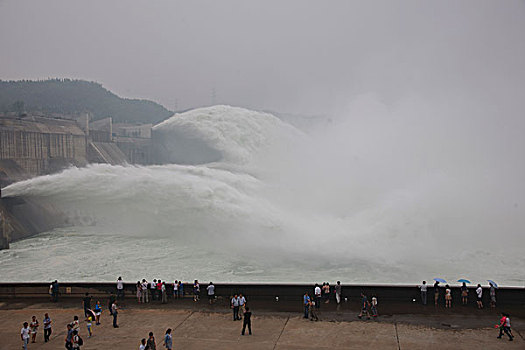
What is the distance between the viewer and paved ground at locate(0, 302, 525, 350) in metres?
9.87

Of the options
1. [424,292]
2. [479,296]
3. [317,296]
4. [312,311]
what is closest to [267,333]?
[312,311]

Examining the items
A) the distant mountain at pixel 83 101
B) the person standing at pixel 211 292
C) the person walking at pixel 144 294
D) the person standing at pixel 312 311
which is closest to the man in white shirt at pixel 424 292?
the person standing at pixel 312 311

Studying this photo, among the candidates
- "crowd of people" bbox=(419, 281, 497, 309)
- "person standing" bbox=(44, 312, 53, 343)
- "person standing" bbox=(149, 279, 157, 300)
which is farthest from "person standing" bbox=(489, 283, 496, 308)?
"person standing" bbox=(44, 312, 53, 343)

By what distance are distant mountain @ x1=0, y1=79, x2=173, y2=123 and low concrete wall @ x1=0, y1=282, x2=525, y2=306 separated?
91745 mm

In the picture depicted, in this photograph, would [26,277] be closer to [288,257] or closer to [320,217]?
[288,257]

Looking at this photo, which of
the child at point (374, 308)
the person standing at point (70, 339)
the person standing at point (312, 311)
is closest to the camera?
the person standing at point (70, 339)

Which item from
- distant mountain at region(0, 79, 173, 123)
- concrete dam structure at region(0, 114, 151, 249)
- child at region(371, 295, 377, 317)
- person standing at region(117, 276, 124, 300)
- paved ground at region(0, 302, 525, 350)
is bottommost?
paved ground at region(0, 302, 525, 350)

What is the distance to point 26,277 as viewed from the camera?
65.0 ft

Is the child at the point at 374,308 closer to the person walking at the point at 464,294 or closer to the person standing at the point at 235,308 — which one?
the person walking at the point at 464,294

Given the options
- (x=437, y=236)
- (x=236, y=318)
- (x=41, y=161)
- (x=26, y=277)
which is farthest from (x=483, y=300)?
Answer: (x=41, y=161)

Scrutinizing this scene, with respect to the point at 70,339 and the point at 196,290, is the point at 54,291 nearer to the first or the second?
the point at 196,290

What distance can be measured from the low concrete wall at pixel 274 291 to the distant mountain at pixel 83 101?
3612 inches

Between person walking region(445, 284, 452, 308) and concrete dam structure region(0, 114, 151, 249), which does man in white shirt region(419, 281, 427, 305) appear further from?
concrete dam structure region(0, 114, 151, 249)

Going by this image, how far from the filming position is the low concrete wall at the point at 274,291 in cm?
1217
